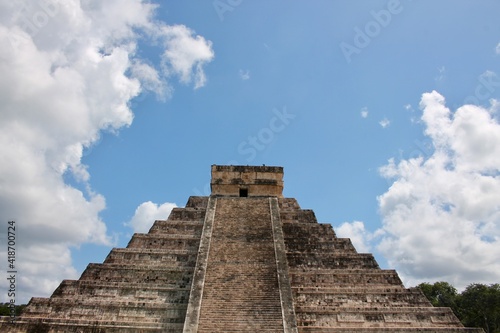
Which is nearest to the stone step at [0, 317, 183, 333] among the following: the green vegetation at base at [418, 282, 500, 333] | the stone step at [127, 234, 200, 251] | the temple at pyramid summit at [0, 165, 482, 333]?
the temple at pyramid summit at [0, 165, 482, 333]

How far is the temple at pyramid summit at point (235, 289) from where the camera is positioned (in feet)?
31.0

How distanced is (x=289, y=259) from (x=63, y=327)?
632cm

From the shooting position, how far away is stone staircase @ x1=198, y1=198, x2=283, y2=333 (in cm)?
901

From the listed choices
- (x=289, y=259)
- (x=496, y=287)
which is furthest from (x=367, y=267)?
(x=496, y=287)

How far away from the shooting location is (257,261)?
11.2m

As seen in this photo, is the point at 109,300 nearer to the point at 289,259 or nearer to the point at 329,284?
the point at 289,259

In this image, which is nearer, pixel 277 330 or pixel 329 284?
pixel 277 330

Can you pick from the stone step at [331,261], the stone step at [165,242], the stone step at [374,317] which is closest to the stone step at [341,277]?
the stone step at [331,261]

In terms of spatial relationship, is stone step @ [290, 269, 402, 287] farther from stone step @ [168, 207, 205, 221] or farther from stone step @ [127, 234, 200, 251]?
stone step @ [168, 207, 205, 221]

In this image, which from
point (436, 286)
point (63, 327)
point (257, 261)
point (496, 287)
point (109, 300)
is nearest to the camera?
point (63, 327)

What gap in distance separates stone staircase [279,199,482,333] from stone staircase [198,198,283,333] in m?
0.79

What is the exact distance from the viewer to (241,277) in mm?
10500

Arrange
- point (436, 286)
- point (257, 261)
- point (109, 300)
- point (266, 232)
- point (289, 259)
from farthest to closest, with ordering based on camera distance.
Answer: point (436, 286)
point (266, 232)
point (289, 259)
point (257, 261)
point (109, 300)

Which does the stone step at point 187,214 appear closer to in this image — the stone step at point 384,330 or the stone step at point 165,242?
the stone step at point 165,242
